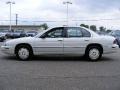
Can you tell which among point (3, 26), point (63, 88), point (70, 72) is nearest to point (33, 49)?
point (70, 72)

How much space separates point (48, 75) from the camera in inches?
312

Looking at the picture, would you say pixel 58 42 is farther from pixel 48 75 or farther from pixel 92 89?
pixel 92 89

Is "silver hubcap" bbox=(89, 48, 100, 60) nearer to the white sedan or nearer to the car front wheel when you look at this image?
the white sedan

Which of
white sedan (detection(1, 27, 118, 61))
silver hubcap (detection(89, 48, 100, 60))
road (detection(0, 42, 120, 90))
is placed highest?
white sedan (detection(1, 27, 118, 61))

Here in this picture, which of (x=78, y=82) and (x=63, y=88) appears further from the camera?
(x=78, y=82)

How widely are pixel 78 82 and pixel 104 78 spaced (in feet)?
3.25

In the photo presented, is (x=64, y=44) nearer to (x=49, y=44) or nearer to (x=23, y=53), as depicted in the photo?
(x=49, y=44)

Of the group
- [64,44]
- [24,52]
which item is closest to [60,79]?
[64,44]

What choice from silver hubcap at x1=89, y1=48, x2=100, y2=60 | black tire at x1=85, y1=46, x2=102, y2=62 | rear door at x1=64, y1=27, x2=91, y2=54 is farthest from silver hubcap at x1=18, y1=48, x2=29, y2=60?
silver hubcap at x1=89, y1=48, x2=100, y2=60

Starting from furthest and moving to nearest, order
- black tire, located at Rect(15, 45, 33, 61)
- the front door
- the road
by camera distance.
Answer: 1. black tire, located at Rect(15, 45, 33, 61)
2. the front door
3. the road

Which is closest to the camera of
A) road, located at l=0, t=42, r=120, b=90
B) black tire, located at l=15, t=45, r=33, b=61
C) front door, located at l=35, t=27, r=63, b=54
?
road, located at l=0, t=42, r=120, b=90

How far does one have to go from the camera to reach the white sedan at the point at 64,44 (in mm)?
11273

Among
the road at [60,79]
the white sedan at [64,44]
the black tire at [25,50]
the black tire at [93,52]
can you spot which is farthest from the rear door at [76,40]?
the road at [60,79]

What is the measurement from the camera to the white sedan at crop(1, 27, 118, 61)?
11.3 meters
